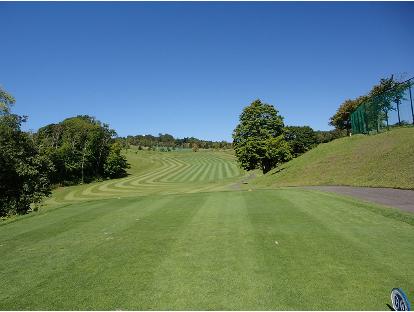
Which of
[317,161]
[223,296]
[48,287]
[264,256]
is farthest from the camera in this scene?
[317,161]

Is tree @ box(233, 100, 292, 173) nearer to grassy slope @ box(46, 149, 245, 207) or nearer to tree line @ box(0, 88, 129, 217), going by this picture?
grassy slope @ box(46, 149, 245, 207)

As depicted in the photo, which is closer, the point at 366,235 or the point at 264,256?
the point at 264,256

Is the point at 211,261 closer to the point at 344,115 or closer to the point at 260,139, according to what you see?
the point at 260,139

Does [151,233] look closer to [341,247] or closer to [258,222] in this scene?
[258,222]

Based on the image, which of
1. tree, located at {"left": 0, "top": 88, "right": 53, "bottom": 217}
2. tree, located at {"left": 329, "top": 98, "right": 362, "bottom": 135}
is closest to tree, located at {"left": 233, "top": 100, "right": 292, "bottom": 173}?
tree, located at {"left": 0, "top": 88, "right": 53, "bottom": 217}

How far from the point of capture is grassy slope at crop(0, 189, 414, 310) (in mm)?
6484

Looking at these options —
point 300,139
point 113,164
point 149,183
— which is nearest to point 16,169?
point 149,183

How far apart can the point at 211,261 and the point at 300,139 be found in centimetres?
10149

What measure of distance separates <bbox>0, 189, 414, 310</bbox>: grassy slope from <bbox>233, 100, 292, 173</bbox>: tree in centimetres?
4009

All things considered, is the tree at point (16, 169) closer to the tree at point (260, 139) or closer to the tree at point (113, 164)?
the tree at point (260, 139)

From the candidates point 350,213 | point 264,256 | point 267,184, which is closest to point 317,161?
point 267,184

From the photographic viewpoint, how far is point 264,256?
8828 mm

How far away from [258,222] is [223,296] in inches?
266

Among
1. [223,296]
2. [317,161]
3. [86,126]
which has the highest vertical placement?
[86,126]
